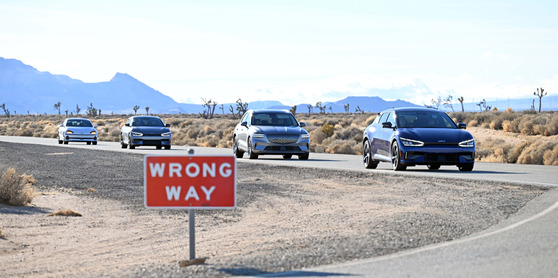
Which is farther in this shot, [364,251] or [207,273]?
[364,251]

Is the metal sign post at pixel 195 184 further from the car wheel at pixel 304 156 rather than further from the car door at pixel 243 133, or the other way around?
the car wheel at pixel 304 156

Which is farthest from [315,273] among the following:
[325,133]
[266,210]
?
[325,133]

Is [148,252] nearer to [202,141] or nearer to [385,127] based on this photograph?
[385,127]

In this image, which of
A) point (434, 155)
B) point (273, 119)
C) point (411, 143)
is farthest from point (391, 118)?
point (273, 119)

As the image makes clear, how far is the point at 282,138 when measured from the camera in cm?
2700

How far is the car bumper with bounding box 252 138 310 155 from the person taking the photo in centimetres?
2698

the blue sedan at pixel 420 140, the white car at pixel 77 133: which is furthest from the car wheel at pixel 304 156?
the white car at pixel 77 133

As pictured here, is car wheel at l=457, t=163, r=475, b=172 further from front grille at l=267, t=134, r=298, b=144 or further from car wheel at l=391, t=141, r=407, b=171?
front grille at l=267, t=134, r=298, b=144

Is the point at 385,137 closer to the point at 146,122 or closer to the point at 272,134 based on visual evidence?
the point at 272,134

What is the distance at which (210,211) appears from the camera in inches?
624

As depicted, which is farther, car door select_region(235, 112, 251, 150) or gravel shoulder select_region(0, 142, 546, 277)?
car door select_region(235, 112, 251, 150)

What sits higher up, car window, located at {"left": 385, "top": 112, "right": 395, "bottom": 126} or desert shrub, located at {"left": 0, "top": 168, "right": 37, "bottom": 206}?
car window, located at {"left": 385, "top": 112, "right": 395, "bottom": 126}

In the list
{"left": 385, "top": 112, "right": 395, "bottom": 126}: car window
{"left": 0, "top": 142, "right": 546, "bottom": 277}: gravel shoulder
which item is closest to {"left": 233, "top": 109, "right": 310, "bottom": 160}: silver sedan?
{"left": 0, "top": 142, "right": 546, "bottom": 277}: gravel shoulder

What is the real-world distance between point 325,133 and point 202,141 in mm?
10108
